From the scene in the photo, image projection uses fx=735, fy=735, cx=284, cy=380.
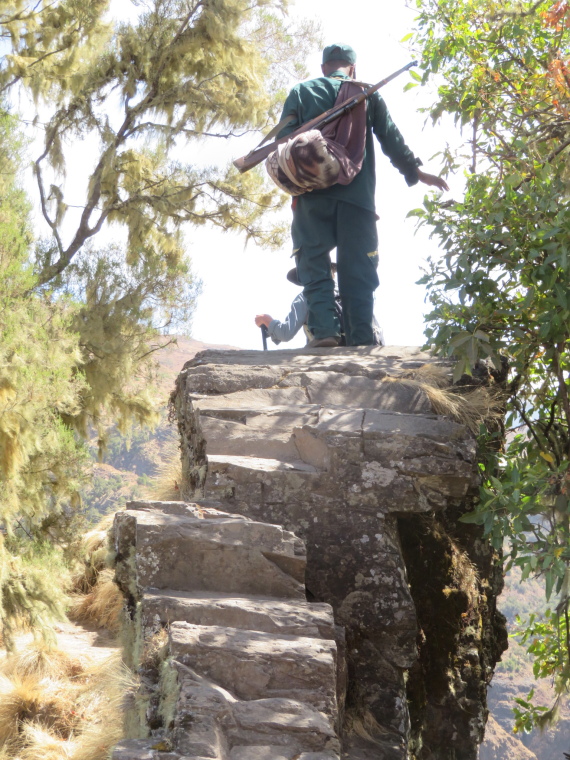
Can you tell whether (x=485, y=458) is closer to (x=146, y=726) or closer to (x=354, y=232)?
(x=354, y=232)

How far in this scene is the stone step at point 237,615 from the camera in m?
2.29

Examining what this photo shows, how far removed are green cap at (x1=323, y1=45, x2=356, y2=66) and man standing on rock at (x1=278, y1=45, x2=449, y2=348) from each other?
168mm

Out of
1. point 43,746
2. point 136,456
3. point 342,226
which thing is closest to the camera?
point 43,746

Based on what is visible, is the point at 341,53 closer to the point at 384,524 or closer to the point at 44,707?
the point at 384,524

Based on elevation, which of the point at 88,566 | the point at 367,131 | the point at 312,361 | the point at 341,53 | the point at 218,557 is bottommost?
the point at 88,566

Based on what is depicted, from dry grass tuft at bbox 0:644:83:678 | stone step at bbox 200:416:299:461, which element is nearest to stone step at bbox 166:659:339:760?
stone step at bbox 200:416:299:461

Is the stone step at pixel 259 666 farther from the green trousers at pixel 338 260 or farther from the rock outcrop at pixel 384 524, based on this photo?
the green trousers at pixel 338 260

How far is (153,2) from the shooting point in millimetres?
9086

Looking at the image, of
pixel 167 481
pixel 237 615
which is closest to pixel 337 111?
pixel 167 481

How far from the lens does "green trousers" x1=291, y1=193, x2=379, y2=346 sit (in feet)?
14.7

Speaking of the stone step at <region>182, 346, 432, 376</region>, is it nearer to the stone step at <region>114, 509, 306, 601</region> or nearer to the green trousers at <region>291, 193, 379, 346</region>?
the green trousers at <region>291, 193, 379, 346</region>

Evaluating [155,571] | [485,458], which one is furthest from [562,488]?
[155,571]

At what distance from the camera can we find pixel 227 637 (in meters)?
2.15

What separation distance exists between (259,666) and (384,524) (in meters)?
1.06
